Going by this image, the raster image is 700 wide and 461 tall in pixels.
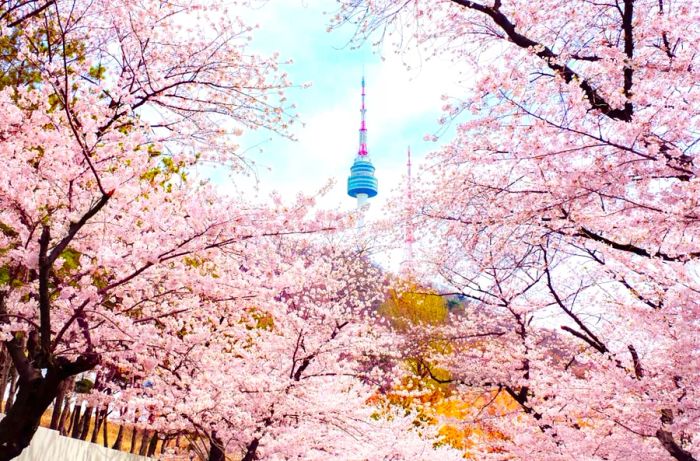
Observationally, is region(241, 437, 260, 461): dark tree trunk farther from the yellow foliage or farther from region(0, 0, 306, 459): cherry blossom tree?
the yellow foliage

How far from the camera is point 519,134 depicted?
4641 mm

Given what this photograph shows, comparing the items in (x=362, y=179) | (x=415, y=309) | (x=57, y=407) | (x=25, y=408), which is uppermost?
(x=362, y=179)

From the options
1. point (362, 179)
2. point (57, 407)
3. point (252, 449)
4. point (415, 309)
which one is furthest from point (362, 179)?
point (252, 449)

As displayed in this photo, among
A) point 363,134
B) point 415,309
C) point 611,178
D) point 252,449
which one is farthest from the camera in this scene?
point 363,134

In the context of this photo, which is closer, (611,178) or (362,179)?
(611,178)

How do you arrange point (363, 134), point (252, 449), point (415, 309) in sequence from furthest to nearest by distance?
point (363, 134), point (415, 309), point (252, 449)

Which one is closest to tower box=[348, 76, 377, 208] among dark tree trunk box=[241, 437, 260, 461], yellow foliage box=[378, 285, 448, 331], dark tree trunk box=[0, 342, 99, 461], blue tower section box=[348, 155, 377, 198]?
blue tower section box=[348, 155, 377, 198]

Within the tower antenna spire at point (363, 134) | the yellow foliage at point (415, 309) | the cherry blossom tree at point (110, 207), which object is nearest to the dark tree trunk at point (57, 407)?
the cherry blossom tree at point (110, 207)

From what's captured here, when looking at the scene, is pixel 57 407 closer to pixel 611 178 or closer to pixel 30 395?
pixel 30 395

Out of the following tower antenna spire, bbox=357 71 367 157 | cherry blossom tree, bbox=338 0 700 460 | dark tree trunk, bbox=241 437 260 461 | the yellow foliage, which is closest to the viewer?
cherry blossom tree, bbox=338 0 700 460

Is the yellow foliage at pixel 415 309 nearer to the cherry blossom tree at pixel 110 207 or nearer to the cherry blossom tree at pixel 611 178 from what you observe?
the cherry blossom tree at pixel 611 178

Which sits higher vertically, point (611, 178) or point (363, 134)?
point (363, 134)

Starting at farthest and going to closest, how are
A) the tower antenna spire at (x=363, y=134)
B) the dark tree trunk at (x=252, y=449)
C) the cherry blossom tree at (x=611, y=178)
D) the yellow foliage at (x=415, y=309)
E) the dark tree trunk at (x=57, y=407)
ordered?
1. the tower antenna spire at (x=363, y=134)
2. the yellow foliage at (x=415, y=309)
3. the dark tree trunk at (x=57, y=407)
4. the dark tree trunk at (x=252, y=449)
5. the cherry blossom tree at (x=611, y=178)

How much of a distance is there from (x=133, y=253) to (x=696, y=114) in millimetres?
4352
